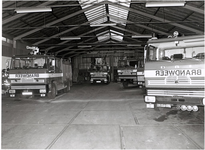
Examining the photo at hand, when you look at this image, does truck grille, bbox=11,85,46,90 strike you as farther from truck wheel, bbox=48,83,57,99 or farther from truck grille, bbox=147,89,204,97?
truck grille, bbox=147,89,204,97

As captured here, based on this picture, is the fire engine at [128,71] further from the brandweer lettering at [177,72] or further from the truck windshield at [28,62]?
the brandweer lettering at [177,72]

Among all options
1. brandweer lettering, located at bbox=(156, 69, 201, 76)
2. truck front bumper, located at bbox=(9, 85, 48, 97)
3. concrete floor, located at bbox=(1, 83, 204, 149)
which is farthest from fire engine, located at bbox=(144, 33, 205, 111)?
truck front bumper, located at bbox=(9, 85, 48, 97)

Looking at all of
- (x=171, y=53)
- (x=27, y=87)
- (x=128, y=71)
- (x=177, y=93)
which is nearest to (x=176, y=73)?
(x=177, y=93)

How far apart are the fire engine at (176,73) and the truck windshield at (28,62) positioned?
5908 millimetres

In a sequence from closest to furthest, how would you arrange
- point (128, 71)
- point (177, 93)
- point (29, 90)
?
1. point (177, 93)
2. point (29, 90)
3. point (128, 71)

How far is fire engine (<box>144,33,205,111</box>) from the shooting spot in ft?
17.2

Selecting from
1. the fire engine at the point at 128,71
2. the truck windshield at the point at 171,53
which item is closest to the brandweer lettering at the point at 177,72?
the truck windshield at the point at 171,53

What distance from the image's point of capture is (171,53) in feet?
20.2

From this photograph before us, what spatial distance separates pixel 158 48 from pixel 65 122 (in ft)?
12.8

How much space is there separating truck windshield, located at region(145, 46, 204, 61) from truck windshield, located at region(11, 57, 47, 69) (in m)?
5.78

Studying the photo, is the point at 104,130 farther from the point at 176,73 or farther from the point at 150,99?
the point at 176,73

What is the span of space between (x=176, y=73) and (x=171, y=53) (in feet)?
3.09

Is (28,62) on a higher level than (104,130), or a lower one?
higher

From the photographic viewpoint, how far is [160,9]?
510 inches
